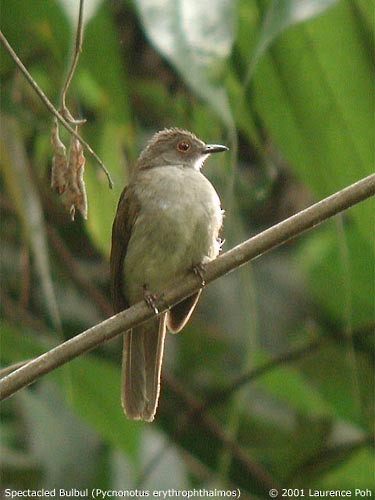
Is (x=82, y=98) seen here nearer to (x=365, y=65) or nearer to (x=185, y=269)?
(x=185, y=269)

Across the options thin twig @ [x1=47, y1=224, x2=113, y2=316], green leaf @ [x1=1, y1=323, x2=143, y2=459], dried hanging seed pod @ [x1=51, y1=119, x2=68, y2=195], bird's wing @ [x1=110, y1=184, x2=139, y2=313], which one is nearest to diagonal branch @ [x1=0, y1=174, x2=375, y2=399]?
dried hanging seed pod @ [x1=51, y1=119, x2=68, y2=195]

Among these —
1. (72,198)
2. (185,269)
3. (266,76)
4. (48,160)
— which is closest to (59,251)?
(48,160)

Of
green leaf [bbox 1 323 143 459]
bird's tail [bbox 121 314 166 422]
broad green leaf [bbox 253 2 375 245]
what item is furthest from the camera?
green leaf [bbox 1 323 143 459]

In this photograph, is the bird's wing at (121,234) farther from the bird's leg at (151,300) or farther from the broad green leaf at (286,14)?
the broad green leaf at (286,14)

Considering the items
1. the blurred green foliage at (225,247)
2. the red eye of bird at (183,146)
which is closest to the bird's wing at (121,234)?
the blurred green foliage at (225,247)

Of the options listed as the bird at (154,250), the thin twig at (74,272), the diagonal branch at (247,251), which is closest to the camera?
the diagonal branch at (247,251)

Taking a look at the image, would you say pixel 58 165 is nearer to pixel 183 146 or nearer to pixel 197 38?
pixel 197 38

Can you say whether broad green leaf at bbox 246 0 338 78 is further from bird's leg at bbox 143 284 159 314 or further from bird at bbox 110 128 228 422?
bird at bbox 110 128 228 422
